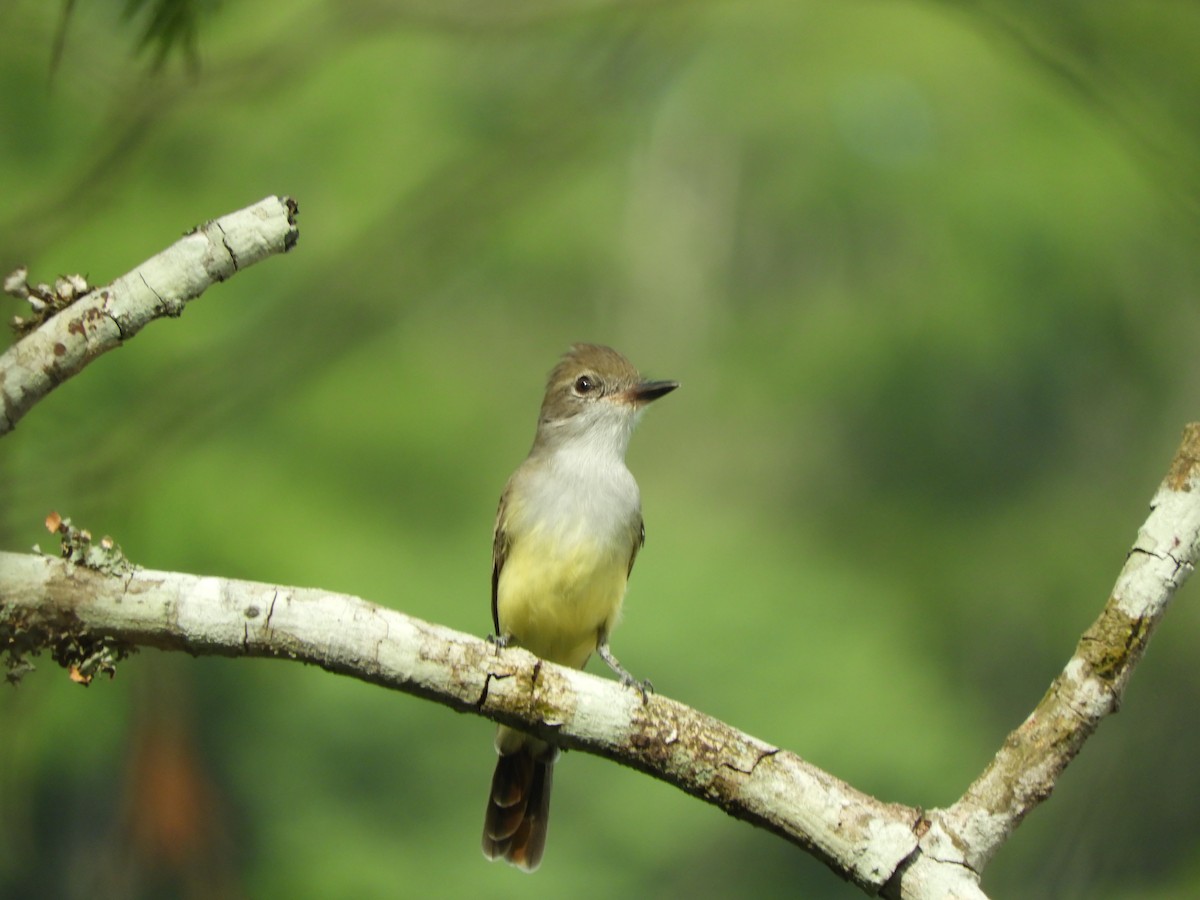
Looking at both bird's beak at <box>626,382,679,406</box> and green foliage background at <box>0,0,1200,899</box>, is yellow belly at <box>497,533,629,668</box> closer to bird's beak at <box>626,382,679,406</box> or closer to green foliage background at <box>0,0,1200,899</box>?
bird's beak at <box>626,382,679,406</box>

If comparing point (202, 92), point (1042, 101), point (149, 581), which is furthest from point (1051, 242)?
point (149, 581)

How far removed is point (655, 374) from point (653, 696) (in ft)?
15.9

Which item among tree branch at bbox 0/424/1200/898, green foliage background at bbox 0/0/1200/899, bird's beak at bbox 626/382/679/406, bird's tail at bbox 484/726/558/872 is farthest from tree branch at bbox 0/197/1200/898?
green foliage background at bbox 0/0/1200/899

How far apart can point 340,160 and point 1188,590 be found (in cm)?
492

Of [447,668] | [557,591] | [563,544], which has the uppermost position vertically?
[563,544]

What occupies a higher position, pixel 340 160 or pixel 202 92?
pixel 340 160

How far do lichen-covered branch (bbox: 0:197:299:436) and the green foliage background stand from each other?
6.24 feet

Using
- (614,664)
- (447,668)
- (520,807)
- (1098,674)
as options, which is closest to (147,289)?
(447,668)

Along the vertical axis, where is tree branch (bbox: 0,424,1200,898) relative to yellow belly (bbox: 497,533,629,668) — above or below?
below

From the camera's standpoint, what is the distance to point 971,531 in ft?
23.9

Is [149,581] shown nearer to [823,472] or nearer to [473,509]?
[473,509]

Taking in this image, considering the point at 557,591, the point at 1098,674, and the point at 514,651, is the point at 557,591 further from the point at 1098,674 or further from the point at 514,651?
the point at 1098,674

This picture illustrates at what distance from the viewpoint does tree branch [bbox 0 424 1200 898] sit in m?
2.30

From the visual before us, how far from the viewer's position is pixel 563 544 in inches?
139
